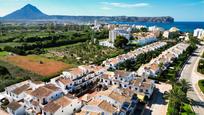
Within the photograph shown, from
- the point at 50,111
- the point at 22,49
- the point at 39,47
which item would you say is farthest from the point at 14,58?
the point at 50,111

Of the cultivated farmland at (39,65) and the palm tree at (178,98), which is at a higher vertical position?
the palm tree at (178,98)

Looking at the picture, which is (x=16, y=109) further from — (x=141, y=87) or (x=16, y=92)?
(x=141, y=87)

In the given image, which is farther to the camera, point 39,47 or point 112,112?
point 39,47

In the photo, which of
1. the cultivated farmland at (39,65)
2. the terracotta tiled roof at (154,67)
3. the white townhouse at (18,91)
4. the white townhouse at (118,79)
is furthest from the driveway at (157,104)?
the cultivated farmland at (39,65)

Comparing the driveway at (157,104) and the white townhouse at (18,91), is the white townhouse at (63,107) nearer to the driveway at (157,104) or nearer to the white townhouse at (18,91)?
the white townhouse at (18,91)

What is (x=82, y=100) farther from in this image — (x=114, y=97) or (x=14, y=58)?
(x=14, y=58)

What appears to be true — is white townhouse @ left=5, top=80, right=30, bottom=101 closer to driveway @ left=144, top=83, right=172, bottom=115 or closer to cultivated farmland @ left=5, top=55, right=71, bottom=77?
cultivated farmland @ left=5, top=55, right=71, bottom=77
